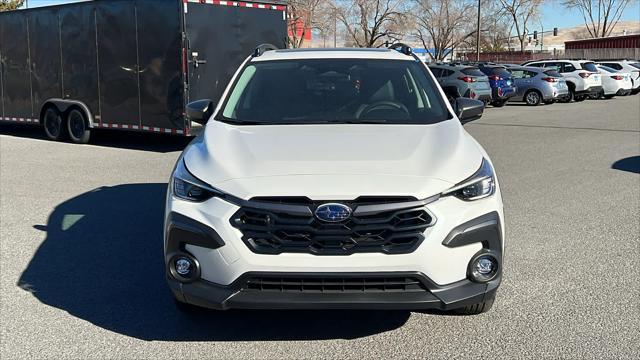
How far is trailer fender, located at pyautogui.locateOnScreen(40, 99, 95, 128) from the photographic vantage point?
12.7m

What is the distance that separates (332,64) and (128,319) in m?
2.39

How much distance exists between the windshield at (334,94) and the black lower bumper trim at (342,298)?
143 centimetres

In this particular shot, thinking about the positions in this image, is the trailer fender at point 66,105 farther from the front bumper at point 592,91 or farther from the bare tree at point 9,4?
the front bumper at point 592,91

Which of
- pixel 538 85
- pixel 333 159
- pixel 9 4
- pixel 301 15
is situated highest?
pixel 301 15

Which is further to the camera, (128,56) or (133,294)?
(128,56)

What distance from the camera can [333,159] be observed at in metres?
3.62

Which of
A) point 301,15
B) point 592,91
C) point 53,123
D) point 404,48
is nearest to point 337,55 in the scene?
point 404,48

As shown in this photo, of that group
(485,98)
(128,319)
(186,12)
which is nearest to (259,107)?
(128,319)

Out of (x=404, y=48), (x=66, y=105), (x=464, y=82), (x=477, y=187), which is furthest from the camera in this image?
(x=464, y=82)

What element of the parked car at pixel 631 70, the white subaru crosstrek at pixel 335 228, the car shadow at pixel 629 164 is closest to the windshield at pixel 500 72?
the parked car at pixel 631 70

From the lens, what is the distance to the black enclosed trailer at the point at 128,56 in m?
11.2

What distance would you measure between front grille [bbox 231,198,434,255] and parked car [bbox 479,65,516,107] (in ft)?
69.1

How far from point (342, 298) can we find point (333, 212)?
1.43ft

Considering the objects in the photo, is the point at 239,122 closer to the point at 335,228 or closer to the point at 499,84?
the point at 335,228
